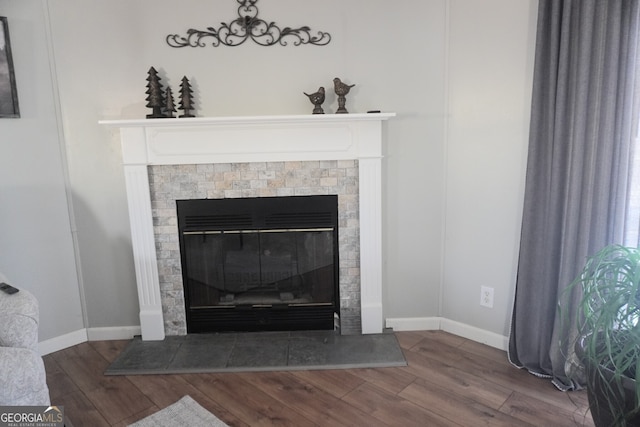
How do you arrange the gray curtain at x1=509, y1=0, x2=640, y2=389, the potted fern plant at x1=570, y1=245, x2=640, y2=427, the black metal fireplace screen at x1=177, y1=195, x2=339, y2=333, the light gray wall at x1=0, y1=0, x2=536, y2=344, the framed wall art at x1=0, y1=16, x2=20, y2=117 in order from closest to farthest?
the potted fern plant at x1=570, y1=245, x2=640, y2=427, the gray curtain at x1=509, y1=0, x2=640, y2=389, the framed wall art at x1=0, y1=16, x2=20, y2=117, the light gray wall at x1=0, y1=0, x2=536, y2=344, the black metal fireplace screen at x1=177, y1=195, x2=339, y2=333

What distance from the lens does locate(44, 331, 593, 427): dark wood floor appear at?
6.41 feet

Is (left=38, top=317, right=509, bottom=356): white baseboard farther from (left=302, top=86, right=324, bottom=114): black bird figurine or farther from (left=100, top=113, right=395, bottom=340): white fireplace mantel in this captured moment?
(left=302, top=86, right=324, bottom=114): black bird figurine

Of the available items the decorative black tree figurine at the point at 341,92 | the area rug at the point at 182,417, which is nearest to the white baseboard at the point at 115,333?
the area rug at the point at 182,417

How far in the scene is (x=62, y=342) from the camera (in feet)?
8.84

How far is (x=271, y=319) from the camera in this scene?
280 centimetres

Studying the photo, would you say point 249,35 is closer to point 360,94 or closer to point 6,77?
point 360,94

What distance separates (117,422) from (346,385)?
3.64 feet

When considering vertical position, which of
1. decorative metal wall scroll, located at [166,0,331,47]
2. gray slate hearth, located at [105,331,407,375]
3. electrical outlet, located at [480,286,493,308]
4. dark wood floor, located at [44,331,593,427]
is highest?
decorative metal wall scroll, located at [166,0,331,47]

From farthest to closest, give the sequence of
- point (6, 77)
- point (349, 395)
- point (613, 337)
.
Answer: point (6, 77) → point (349, 395) → point (613, 337)

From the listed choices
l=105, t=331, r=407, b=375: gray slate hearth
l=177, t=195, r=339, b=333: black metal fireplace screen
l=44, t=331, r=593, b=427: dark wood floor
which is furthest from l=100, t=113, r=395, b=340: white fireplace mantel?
l=44, t=331, r=593, b=427: dark wood floor

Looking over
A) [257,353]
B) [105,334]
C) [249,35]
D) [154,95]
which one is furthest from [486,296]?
[105,334]

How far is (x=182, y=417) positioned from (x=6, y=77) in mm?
2072

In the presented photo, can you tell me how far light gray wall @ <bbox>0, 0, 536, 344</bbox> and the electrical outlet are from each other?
1.5 inches

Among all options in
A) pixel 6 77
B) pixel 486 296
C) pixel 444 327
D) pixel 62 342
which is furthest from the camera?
pixel 444 327
